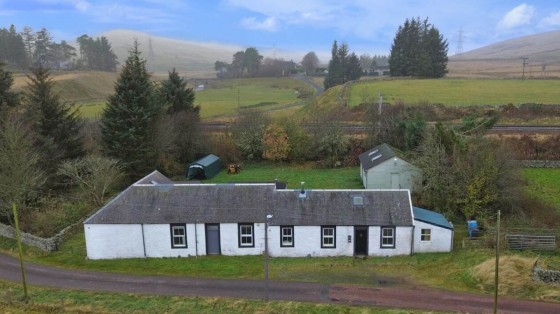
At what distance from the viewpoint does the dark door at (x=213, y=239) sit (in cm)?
2773

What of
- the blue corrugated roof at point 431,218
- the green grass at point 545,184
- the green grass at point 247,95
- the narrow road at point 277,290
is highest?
the green grass at point 247,95

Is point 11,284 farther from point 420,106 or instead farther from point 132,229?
point 420,106

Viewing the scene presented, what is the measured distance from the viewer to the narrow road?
20984 millimetres

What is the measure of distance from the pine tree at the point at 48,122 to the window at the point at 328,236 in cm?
2440

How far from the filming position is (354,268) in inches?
1014

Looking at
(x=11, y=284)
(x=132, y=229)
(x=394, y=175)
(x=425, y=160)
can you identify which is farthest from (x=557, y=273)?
(x=11, y=284)

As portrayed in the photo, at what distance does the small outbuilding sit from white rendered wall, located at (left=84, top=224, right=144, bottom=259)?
55.1ft

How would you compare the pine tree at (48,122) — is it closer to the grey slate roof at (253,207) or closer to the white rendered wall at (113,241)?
the grey slate roof at (253,207)

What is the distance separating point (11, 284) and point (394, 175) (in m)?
29.3

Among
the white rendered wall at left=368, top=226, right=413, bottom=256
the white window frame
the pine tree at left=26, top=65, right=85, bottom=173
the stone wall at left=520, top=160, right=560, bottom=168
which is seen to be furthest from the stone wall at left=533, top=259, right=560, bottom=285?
the pine tree at left=26, top=65, right=85, bottom=173

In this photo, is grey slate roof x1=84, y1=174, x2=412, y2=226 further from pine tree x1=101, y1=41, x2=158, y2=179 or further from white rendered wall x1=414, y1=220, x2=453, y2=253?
pine tree x1=101, y1=41, x2=158, y2=179

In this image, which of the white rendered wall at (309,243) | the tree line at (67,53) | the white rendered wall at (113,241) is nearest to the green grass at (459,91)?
the white rendered wall at (309,243)

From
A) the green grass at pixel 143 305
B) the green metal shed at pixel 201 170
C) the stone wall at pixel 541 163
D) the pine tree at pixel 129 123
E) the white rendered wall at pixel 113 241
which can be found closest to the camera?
the green grass at pixel 143 305

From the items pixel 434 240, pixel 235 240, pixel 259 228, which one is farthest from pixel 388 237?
pixel 235 240
